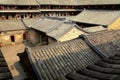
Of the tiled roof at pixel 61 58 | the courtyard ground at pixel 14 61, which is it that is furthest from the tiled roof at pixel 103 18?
the tiled roof at pixel 61 58

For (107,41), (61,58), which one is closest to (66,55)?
(61,58)

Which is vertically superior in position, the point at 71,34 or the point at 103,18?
the point at 103,18

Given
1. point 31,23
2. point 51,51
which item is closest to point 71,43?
point 51,51

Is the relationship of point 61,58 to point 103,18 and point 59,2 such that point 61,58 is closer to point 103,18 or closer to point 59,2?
point 103,18

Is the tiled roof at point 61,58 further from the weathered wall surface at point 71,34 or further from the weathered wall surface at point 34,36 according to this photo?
the weathered wall surface at point 34,36

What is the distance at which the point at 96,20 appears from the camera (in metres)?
35.4

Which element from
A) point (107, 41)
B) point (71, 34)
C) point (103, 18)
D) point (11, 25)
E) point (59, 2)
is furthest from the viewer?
point (59, 2)

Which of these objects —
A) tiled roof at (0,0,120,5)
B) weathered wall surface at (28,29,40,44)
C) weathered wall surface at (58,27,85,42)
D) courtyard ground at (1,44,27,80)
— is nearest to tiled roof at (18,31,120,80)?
courtyard ground at (1,44,27,80)

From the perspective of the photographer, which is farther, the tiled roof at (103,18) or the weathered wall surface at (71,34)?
the tiled roof at (103,18)

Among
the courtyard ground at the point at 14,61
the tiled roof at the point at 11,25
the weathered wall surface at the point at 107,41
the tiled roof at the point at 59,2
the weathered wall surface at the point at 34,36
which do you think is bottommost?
the courtyard ground at the point at 14,61

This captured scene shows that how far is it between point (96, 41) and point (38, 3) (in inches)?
1195

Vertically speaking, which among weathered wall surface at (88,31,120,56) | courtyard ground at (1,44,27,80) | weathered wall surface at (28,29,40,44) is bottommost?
courtyard ground at (1,44,27,80)

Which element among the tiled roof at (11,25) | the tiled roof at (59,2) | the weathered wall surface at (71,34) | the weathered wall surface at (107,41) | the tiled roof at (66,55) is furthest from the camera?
the tiled roof at (59,2)

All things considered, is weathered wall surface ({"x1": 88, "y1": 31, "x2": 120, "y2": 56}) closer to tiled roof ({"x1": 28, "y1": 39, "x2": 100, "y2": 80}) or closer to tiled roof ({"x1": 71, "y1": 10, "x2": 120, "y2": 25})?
tiled roof ({"x1": 28, "y1": 39, "x2": 100, "y2": 80})
